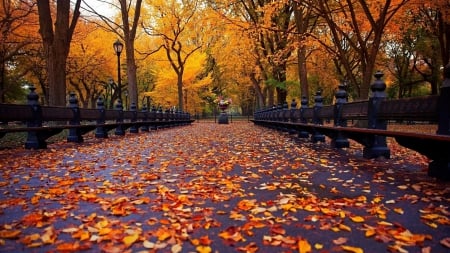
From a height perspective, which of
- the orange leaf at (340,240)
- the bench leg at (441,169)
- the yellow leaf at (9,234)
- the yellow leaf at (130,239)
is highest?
the bench leg at (441,169)

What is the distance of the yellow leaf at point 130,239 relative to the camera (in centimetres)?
246

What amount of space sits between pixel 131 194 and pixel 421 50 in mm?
24112

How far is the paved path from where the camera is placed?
2.47 meters

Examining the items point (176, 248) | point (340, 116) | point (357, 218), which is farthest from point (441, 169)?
point (340, 116)

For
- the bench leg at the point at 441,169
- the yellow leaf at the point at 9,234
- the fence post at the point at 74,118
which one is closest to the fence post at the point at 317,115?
the bench leg at the point at 441,169

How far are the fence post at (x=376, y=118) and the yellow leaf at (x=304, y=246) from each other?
3897 millimetres

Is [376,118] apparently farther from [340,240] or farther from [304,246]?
[304,246]

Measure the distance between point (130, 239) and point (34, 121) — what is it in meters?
6.54

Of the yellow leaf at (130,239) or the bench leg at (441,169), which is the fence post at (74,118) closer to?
the yellow leaf at (130,239)

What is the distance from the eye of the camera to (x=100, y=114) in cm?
1192

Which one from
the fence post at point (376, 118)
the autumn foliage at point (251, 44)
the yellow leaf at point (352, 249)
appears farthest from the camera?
the autumn foliage at point (251, 44)

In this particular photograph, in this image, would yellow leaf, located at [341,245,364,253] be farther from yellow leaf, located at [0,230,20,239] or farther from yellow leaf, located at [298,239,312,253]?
yellow leaf, located at [0,230,20,239]

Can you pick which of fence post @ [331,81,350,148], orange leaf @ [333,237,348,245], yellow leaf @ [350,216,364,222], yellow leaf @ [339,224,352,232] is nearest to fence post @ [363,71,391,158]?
fence post @ [331,81,350,148]

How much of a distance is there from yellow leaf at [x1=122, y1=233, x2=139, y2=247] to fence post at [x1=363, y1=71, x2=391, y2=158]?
449cm
